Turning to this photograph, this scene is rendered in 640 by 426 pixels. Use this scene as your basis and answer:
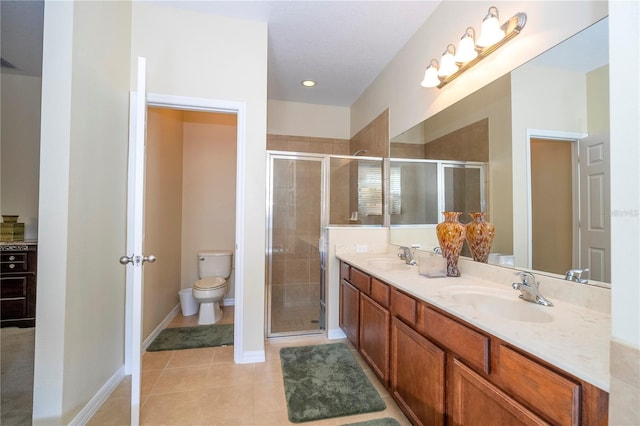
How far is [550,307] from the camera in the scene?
3.81ft

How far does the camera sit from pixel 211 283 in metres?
3.04

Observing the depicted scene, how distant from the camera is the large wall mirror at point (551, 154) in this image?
1120 millimetres

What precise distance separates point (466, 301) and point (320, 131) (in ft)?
10.3

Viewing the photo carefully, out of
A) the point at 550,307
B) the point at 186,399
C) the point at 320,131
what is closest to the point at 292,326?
the point at 186,399

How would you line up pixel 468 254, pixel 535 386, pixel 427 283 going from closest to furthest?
pixel 535 386 → pixel 427 283 → pixel 468 254

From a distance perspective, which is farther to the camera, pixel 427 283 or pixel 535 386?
pixel 427 283

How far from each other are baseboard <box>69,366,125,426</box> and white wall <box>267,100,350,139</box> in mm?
3041

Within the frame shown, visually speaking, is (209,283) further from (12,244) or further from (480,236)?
(480,236)

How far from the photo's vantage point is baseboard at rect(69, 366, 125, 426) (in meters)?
1.54

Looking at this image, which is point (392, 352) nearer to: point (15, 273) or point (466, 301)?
point (466, 301)

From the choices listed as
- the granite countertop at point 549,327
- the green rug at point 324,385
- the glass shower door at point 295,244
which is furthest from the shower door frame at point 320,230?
the granite countertop at point 549,327

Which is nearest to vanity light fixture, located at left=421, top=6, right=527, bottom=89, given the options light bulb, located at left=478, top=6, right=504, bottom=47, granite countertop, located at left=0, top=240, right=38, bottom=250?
light bulb, located at left=478, top=6, right=504, bottom=47

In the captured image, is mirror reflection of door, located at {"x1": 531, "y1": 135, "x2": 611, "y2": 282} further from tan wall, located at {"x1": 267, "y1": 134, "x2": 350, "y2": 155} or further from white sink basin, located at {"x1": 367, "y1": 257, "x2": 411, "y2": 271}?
tan wall, located at {"x1": 267, "y1": 134, "x2": 350, "y2": 155}

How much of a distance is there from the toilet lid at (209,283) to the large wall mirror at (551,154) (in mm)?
2641
